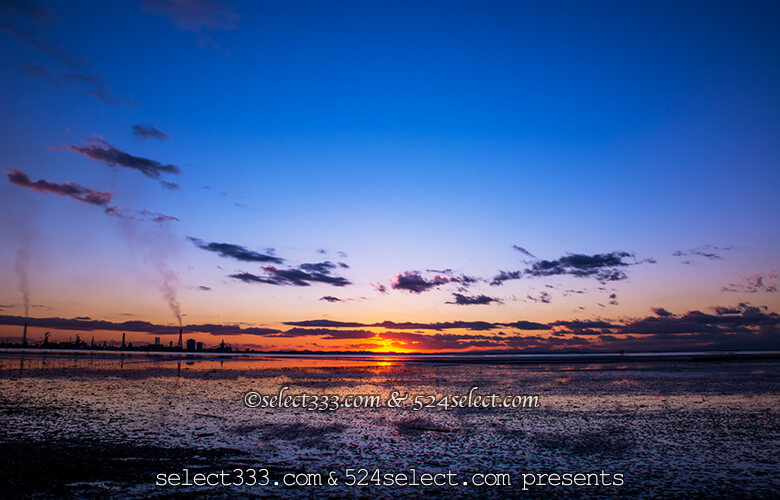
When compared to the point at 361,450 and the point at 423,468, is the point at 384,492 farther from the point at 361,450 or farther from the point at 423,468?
the point at 361,450

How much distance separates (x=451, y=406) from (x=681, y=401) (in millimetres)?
12854

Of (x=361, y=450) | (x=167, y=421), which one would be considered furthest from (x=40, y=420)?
(x=361, y=450)

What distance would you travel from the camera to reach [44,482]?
32.9ft

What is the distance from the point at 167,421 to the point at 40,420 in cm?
498

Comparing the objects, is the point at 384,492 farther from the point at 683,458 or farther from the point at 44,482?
the point at 683,458

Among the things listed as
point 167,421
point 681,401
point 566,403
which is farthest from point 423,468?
point 681,401

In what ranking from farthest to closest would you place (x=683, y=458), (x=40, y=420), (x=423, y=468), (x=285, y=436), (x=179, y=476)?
(x=40, y=420)
(x=285, y=436)
(x=683, y=458)
(x=423, y=468)
(x=179, y=476)

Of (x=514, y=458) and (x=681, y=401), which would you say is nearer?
(x=514, y=458)

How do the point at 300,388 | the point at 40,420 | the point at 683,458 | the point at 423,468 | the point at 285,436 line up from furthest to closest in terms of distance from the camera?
the point at 300,388
the point at 40,420
the point at 285,436
the point at 683,458
the point at 423,468

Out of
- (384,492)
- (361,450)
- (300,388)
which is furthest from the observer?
(300,388)

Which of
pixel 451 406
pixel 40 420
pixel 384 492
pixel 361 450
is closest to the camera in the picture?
pixel 384 492

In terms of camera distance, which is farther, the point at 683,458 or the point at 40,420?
the point at 40,420

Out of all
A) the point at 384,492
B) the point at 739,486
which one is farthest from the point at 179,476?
the point at 739,486

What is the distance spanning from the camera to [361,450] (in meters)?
13.7
